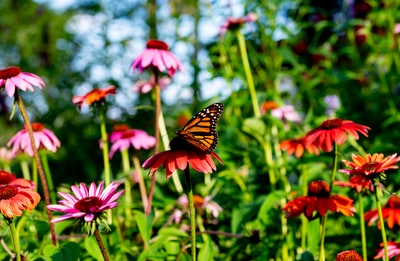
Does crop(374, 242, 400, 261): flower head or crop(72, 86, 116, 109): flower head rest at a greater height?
crop(72, 86, 116, 109): flower head

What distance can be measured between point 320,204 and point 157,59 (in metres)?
0.74

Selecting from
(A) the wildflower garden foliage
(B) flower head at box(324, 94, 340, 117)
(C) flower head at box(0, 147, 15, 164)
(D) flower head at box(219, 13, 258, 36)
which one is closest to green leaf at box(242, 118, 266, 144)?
(A) the wildflower garden foliage

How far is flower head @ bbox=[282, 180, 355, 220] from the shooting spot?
149 centimetres

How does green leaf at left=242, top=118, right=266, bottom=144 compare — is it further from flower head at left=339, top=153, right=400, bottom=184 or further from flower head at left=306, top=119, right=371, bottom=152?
flower head at left=339, top=153, right=400, bottom=184

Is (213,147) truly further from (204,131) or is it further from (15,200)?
(15,200)

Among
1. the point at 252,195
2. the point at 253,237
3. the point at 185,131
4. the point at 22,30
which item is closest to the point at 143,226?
the point at 253,237

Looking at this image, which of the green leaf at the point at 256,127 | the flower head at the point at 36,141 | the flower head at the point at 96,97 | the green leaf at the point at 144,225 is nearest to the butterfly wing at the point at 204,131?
the green leaf at the point at 144,225

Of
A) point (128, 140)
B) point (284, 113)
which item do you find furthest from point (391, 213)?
point (284, 113)

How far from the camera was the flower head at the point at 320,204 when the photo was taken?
1492mm

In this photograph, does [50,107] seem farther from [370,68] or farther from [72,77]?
[370,68]

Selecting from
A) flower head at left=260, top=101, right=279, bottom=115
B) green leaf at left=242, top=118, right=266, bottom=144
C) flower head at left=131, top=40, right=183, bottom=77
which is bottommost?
green leaf at left=242, top=118, right=266, bottom=144

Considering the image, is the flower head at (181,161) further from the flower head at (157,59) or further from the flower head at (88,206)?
the flower head at (157,59)

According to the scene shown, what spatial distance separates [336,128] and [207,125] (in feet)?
1.40

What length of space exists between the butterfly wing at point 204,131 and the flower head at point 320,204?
379mm
